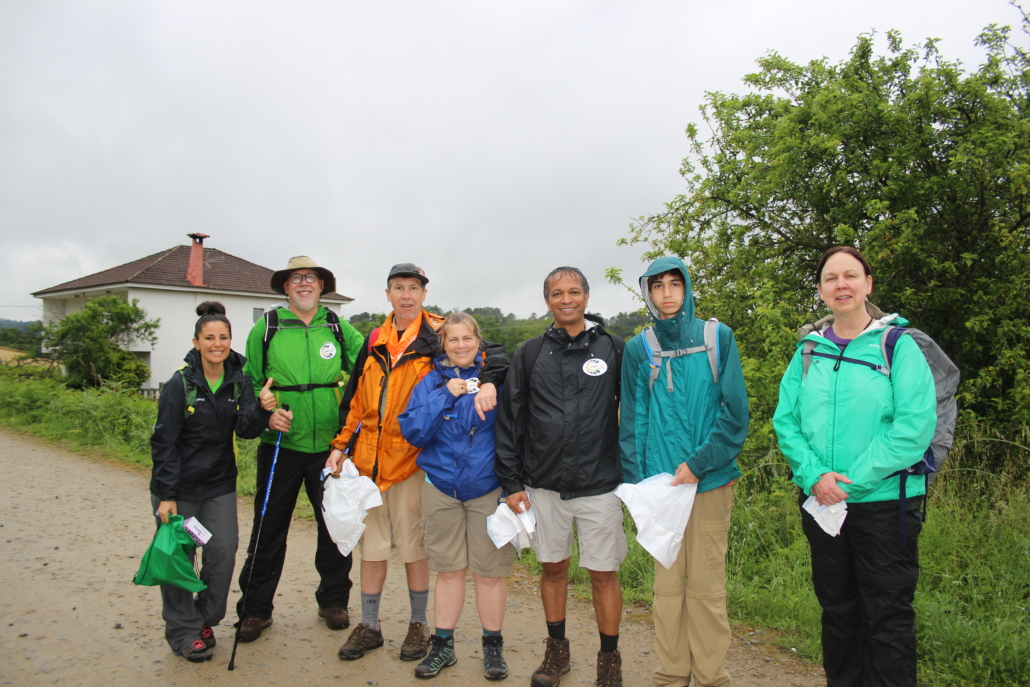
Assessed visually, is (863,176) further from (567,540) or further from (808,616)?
(567,540)

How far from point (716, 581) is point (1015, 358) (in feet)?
19.7

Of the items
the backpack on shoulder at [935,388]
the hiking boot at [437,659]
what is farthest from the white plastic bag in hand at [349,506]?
the backpack on shoulder at [935,388]

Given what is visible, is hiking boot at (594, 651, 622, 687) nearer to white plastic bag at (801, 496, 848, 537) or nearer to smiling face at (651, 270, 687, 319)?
white plastic bag at (801, 496, 848, 537)

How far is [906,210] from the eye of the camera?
25.1 ft

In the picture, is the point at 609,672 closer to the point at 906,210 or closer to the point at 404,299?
Result: the point at 404,299

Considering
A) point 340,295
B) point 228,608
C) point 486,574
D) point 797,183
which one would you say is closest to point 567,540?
point 486,574

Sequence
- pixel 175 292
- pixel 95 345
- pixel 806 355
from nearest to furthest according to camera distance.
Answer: pixel 806 355, pixel 95 345, pixel 175 292

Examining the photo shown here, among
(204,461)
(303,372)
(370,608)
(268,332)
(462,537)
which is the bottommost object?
(370,608)

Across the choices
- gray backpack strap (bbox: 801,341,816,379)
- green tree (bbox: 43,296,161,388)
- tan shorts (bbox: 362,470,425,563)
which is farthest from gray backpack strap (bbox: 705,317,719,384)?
green tree (bbox: 43,296,161,388)

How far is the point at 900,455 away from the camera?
2607mm

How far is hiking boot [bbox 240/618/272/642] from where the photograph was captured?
3910 millimetres

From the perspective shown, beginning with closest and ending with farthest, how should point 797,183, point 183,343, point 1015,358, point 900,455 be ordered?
point 900,455 < point 1015,358 < point 797,183 < point 183,343

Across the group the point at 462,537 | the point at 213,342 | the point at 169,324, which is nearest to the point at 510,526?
the point at 462,537

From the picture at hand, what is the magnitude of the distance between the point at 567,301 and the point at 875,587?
1911mm
